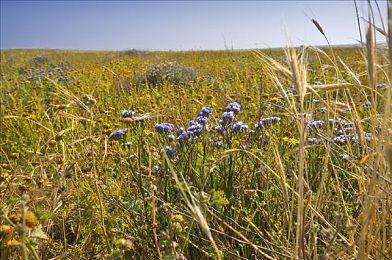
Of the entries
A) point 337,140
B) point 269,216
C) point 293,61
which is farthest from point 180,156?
point 293,61

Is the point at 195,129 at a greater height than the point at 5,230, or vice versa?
the point at 195,129

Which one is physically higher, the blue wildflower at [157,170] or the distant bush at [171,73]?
the distant bush at [171,73]

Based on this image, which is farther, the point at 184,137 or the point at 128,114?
the point at 128,114

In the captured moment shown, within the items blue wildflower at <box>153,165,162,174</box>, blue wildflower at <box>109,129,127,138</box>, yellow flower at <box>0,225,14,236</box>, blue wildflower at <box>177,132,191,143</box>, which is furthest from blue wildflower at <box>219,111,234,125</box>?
yellow flower at <box>0,225,14,236</box>

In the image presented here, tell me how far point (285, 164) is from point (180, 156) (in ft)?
1.91

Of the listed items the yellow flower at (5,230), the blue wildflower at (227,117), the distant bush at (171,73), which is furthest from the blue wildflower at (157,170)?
the distant bush at (171,73)

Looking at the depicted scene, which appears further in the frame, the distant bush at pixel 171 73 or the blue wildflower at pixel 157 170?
the distant bush at pixel 171 73

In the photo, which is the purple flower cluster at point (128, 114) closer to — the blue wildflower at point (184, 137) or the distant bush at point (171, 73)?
the blue wildflower at point (184, 137)

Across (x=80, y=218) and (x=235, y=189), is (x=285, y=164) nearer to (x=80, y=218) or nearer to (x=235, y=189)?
(x=235, y=189)

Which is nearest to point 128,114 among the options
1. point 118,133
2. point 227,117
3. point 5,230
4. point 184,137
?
point 118,133

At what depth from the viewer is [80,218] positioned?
75.4 inches

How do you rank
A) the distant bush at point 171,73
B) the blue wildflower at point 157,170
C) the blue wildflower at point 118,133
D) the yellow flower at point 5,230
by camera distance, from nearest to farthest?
the yellow flower at point 5,230 → the blue wildflower at point 157,170 → the blue wildflower at point 118,133 → the distant bush at point 171,73

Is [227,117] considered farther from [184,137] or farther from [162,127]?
[162,127]

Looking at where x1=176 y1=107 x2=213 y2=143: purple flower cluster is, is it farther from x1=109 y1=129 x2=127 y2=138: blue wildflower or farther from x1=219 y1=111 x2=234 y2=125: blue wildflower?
x1=109 y1=129 x2=127 y2=138: blue wildflower
